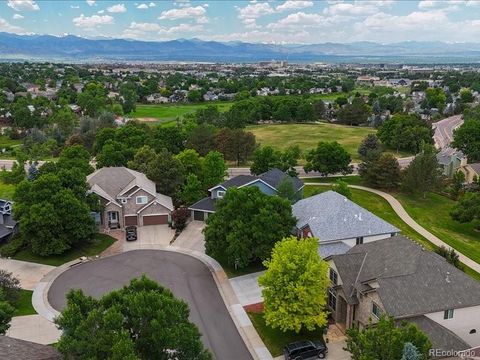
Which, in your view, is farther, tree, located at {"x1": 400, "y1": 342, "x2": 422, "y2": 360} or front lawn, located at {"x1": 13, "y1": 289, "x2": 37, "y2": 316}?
front lawn, located at {"x1": 13, "y1": 289, "x2": 37, "y2": 316}

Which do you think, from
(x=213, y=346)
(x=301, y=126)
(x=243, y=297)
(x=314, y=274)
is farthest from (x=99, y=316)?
(x=301, y=126)

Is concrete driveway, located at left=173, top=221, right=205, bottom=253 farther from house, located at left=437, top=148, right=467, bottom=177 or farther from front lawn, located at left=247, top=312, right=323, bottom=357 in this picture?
house, located at left=437, top=148, right=467, bottom=177

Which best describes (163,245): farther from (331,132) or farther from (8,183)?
(331,132)

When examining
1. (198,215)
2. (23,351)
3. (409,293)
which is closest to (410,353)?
(409,293)

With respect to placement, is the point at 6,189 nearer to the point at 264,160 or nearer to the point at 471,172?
the point at 264,160

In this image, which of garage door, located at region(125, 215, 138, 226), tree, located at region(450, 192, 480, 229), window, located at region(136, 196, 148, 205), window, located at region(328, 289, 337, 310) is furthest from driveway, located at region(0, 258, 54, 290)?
tree, located at region(450, 192, 480, 229)

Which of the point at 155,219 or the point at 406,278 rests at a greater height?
the point at 406,278

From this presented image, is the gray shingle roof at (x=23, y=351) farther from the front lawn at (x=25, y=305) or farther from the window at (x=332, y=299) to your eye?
the window at (x=332, y=299)
